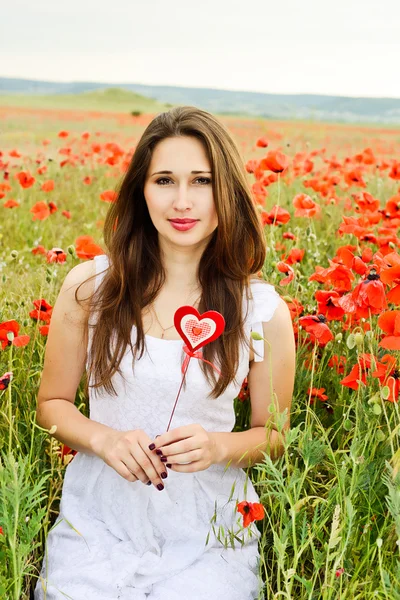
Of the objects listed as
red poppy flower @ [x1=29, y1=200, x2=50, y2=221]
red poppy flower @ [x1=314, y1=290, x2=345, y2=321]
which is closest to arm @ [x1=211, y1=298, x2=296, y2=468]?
red poppy flower @ [x1=314, y1=290, x2=345, y2=321]

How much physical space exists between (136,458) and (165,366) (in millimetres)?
322

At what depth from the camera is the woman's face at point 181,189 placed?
6.01 ft

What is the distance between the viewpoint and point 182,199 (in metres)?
1.80

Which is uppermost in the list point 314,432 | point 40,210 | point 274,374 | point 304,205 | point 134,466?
point 304,205

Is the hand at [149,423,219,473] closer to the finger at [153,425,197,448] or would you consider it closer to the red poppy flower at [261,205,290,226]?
the finger at [153,425,197,448]

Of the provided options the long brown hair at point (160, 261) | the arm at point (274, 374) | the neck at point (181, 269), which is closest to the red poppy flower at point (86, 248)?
the long brown hair at point (160, 261)

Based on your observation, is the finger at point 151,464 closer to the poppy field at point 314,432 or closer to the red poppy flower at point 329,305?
the poppy field at point 314,432

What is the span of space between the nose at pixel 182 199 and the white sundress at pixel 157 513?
325mm

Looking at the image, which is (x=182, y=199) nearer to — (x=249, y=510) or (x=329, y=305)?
(x=329, y=305)

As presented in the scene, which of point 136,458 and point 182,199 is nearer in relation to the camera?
point 136,458

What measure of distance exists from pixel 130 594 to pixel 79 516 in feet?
0.91

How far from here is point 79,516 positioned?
187cm

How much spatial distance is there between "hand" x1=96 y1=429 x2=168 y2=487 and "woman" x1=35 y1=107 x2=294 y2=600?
11cm

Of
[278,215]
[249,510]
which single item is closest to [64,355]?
[249,510]
